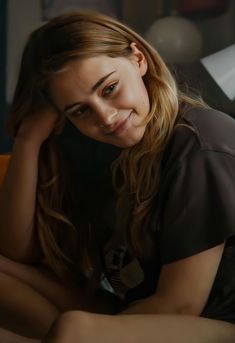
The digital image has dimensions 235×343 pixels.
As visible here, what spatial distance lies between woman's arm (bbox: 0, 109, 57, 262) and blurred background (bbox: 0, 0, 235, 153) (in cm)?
53

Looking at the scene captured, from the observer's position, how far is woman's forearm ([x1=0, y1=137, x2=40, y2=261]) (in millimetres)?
1089

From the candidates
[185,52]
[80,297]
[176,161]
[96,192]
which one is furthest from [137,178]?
[185,52]

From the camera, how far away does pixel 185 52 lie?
162 centimetres

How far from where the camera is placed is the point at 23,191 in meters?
1.10

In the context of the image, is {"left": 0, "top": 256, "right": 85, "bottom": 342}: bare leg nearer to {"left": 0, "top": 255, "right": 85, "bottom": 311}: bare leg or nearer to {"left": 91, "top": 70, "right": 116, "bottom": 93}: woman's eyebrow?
{"left": 0, "top": 255, "right": 85, "bottom": 311}: bare leg

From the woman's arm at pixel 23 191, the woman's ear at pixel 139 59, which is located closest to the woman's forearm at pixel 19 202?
the woman's arm at pixel 23 191

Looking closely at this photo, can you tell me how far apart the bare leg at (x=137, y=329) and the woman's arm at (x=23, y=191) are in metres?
0.34

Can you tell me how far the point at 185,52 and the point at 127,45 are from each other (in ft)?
2.35

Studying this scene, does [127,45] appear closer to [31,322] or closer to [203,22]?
[31,322]

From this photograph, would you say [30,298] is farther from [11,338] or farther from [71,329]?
[71,329]

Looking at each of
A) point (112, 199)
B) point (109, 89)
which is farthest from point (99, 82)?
point (112, 199)

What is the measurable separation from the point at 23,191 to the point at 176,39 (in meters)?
0.74

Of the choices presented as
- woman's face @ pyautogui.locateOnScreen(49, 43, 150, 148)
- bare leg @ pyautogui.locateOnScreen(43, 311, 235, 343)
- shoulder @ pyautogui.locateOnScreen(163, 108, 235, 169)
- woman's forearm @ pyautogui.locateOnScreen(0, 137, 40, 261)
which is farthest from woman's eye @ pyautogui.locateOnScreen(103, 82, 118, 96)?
bare leg @ pyautogui.locateOnScreen(43, 311, 235, 343)

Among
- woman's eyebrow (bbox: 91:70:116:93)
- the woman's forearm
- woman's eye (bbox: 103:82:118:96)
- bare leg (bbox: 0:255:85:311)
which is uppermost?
woman's eyebrow (bbox: 91:70:116:93)
